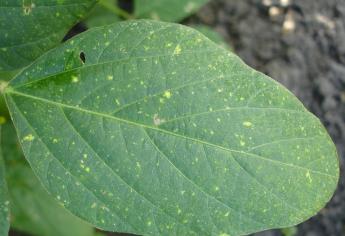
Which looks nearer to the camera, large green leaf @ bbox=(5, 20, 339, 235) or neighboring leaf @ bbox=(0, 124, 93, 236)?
large green leaf @ bbox=(5, 20, 339, 235)

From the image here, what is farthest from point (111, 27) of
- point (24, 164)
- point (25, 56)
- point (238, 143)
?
point (24, 164)

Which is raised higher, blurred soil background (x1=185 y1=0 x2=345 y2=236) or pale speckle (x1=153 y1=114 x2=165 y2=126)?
pale speckle (x1=153 y1=114 x2=165 y2=126)

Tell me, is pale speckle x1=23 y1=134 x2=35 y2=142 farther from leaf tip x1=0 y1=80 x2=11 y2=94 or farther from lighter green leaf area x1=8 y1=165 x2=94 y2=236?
lighter green leaf area x1=8 y1=165 x2=94 y2=236

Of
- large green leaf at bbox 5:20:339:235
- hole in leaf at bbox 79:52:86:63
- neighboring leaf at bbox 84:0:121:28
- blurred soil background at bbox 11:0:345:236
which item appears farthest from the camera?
blurred soil background at bbox 11:0:345:236

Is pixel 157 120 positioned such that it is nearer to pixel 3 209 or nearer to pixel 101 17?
pixel 3 209

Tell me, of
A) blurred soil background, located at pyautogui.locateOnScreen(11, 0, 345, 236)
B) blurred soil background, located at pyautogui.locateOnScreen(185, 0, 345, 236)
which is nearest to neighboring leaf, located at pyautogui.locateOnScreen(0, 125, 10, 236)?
blurred soil background, located at pyautogui.locateOnScreen(11, 0, 345, 236)

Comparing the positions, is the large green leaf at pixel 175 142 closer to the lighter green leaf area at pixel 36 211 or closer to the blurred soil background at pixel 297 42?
the lighter green leaf area at pixel 36 211

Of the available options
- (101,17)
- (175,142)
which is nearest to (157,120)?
(175,142)
